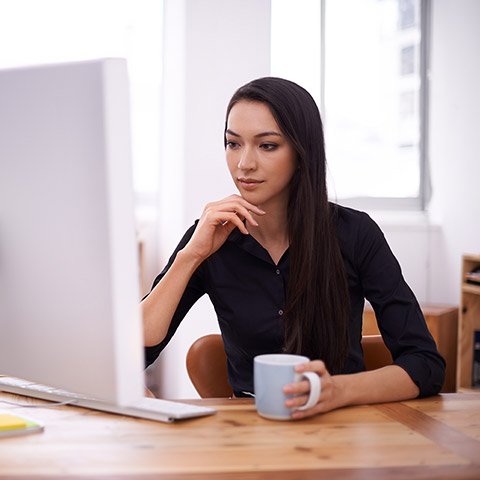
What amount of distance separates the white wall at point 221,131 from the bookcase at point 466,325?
13.5 inches

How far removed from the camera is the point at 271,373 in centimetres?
92

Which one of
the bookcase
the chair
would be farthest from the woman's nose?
the bookcase

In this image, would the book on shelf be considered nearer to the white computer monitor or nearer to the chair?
the chair

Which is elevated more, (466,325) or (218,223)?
(218,223)

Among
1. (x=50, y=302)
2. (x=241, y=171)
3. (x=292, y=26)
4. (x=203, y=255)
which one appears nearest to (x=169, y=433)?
(x=50, y=302)

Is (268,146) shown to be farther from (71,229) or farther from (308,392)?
(71,229)

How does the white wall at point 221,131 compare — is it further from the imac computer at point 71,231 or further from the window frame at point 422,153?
the imac computer at point 71,231

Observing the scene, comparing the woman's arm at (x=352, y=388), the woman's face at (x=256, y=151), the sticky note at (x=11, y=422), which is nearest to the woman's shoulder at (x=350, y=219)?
the woman's face at (x=256, y=151)

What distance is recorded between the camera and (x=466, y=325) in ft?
10.6

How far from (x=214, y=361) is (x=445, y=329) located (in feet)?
7.15

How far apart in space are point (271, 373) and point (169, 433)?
0.17 metres

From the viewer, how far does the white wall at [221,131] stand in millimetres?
2830

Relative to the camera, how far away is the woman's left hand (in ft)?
2.99

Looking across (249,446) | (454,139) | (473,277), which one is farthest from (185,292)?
(454,139)
